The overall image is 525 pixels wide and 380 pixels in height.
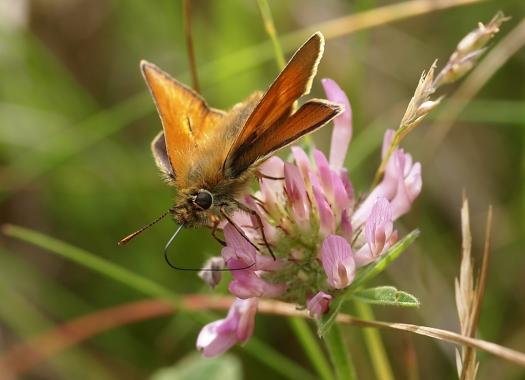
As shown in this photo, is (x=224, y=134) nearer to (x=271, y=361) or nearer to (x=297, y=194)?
(x=297, y=194)

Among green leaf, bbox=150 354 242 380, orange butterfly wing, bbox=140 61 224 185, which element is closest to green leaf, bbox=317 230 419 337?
orange butterfly wing, bbox=140 61 224 185

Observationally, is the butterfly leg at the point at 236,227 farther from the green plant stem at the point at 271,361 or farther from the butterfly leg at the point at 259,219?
the green plant stem at the point at 271,361

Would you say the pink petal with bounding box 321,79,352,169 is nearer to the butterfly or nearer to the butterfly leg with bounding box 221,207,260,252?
the butterfly

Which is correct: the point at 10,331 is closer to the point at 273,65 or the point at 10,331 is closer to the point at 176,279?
the point at 176,279

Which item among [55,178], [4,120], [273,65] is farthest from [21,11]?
[273,65]

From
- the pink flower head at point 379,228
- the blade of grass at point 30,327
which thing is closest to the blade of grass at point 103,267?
the pink flower head at point 379,228
